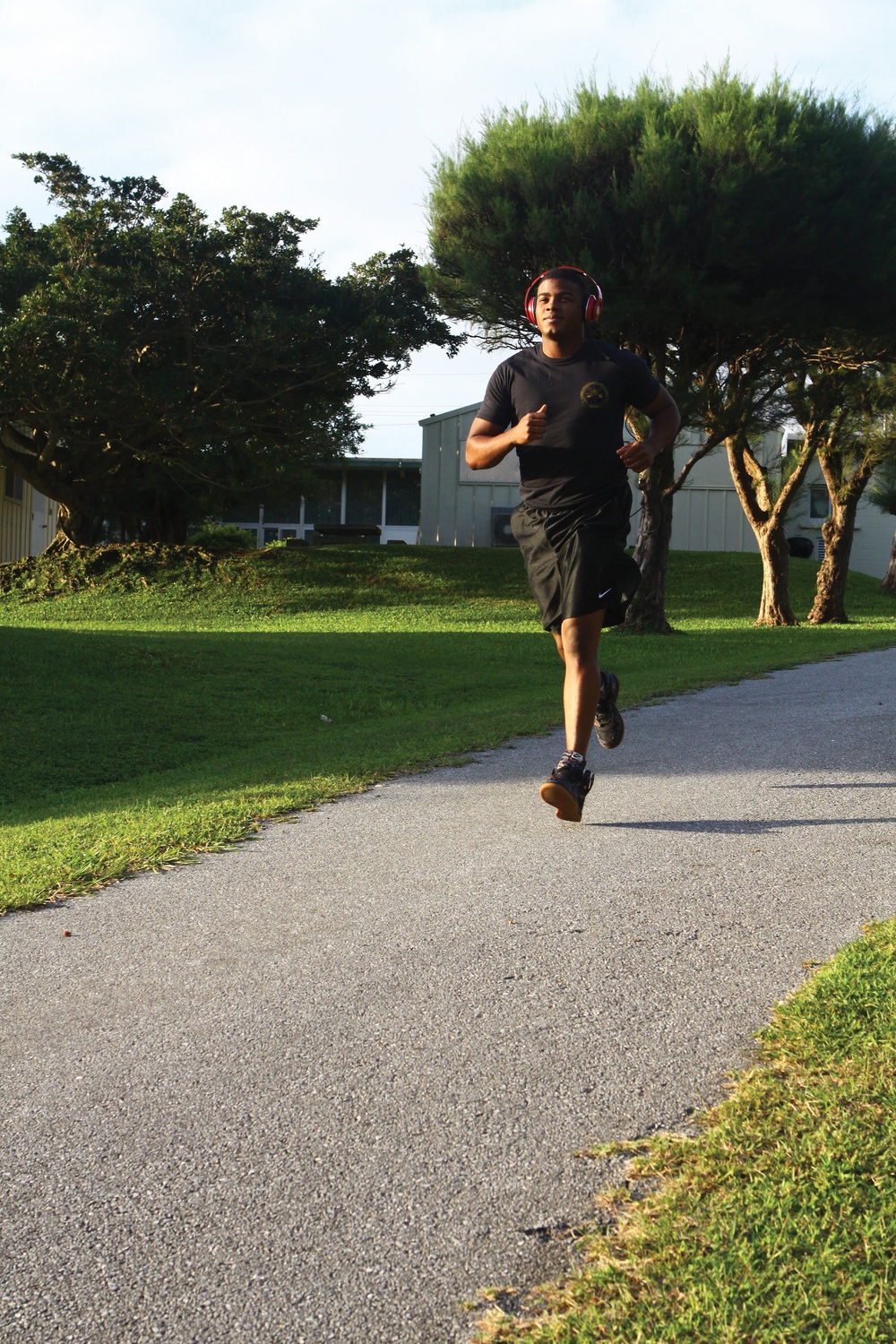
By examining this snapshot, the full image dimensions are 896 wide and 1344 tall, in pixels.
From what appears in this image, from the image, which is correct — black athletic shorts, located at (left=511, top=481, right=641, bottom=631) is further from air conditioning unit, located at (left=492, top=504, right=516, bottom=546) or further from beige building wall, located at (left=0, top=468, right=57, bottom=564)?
air conditioning unit, located at (left=492, top=504, right=516, bottom=546)

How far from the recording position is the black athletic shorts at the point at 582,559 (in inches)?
192

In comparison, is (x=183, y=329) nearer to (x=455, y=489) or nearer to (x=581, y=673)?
(x=455, y=489)

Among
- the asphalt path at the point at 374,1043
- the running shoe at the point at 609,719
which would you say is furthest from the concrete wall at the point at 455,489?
the asphalt path at the point at 374,1043

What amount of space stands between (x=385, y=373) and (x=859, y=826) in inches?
903

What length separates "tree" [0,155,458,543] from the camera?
2345cm

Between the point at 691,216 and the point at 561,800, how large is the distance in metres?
16.1

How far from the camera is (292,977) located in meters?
3.25

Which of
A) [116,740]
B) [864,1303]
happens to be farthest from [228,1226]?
[116,740]

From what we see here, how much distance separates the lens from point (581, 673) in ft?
16.3

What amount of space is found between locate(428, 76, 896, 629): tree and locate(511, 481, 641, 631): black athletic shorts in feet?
48.1

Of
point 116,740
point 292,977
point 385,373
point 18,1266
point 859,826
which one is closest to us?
point 18,1266

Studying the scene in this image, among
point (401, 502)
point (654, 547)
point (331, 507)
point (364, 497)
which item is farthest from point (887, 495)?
point (331, 507)

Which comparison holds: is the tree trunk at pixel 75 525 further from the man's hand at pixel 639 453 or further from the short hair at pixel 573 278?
the man's hand at pixel 639 453

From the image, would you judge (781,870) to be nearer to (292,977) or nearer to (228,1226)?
(292,977)
